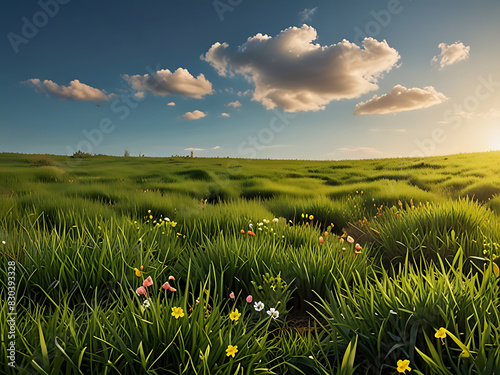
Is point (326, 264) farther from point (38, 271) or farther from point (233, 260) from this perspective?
point (38, 271)

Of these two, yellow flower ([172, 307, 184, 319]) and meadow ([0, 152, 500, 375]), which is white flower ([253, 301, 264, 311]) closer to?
meadow ([0, 152, 500, 375])

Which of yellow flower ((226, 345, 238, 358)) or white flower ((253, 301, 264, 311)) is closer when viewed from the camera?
yellow flower ((226, 345, 238, 358))

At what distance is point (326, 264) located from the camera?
2979 millimetres

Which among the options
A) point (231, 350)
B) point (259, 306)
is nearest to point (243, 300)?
point (259, 306)

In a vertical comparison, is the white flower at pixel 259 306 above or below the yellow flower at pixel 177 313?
below

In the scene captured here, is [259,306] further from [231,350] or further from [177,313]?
[177,313]

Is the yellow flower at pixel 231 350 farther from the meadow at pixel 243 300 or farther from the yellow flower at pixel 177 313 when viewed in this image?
the yellow flower at pixel 177 313

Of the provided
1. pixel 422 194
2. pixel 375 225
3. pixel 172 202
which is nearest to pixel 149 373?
pixel 375 225

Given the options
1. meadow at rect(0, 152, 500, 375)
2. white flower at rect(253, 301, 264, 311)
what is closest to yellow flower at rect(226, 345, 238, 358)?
meadow at rect(0, 152, 500, 375)

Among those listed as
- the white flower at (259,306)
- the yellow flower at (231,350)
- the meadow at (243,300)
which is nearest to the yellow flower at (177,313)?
the meadow at (243,300)

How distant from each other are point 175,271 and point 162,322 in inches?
50.0

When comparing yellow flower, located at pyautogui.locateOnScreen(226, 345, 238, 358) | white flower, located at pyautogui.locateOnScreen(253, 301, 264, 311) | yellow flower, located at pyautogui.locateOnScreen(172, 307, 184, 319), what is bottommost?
white flower, located at pyautogui.locateOnScreen(253, 301, 264, 311)

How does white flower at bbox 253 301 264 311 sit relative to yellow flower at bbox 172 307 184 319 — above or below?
below

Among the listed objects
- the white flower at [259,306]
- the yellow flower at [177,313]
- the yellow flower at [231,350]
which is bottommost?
the white flower at [259,306]
